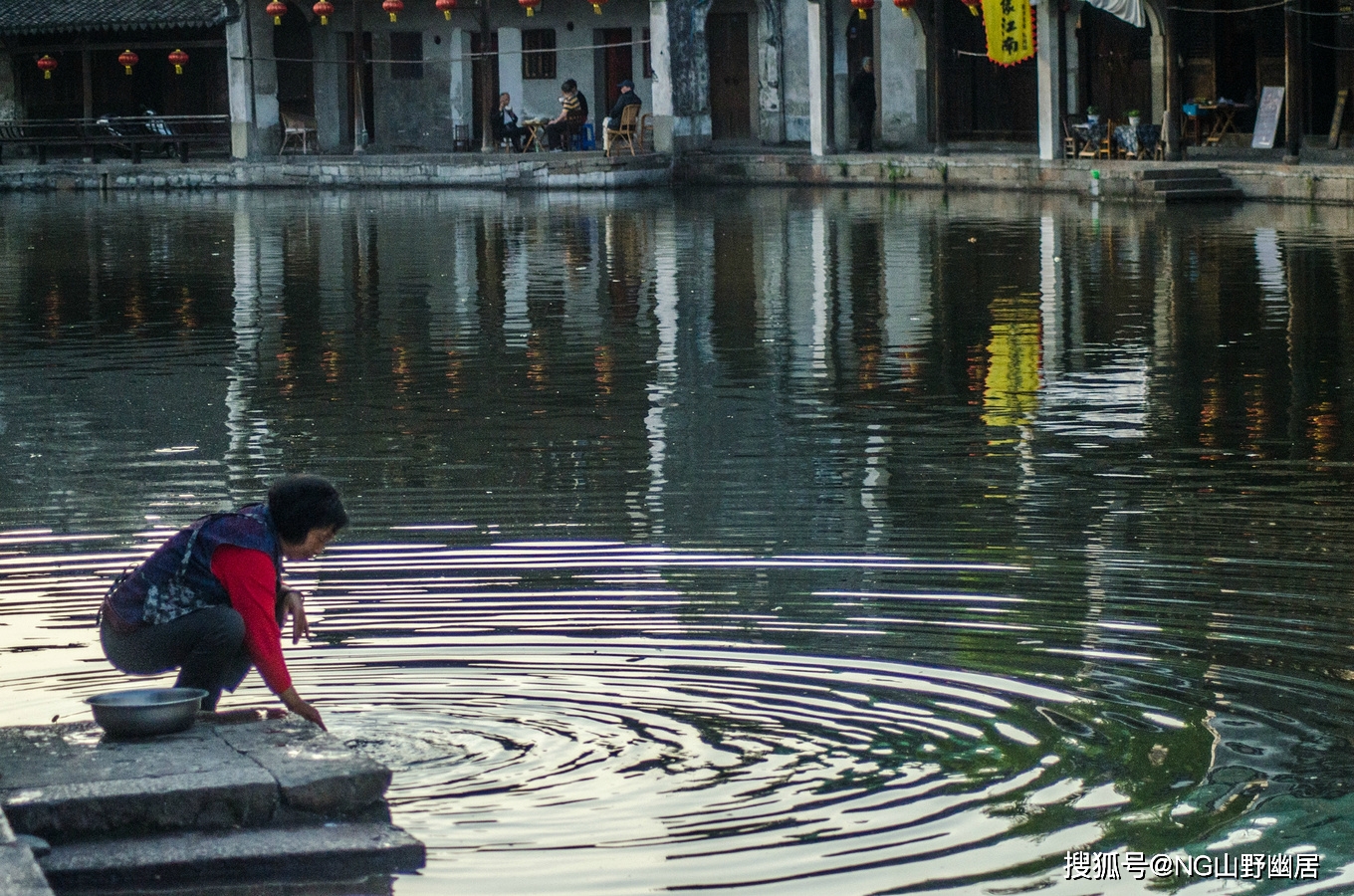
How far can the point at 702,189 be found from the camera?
1312 inches

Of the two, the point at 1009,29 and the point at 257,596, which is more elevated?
the point at 1009,29

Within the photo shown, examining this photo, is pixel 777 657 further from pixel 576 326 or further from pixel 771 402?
pixel 576 326

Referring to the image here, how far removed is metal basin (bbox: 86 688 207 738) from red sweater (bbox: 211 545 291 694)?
0.17m

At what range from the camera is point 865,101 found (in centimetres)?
3378

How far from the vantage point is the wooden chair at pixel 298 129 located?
38.6 m

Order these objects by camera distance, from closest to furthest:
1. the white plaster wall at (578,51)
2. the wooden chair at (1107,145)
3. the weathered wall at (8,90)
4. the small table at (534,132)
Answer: the wooden chair at (1107,145) < the small table at (534,132) < the white plaster wall at (578,51) < the weathered wall at (8,90)

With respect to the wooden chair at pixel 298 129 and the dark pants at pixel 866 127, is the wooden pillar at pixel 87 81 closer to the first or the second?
the wooden chair at pixel 298 129

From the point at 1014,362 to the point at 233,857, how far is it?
29.0 feet

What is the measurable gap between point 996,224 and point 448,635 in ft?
55.5

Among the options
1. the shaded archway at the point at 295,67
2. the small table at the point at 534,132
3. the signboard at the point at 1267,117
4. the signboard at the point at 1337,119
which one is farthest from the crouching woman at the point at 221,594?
the shaded archway at the point at 295,67

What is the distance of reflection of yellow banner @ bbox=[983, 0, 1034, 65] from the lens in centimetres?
2973

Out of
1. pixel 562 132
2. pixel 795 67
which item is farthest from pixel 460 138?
pixel 795 67

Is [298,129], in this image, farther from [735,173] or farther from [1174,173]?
[1174,173]

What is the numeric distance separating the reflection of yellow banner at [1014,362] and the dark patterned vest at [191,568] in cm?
588
